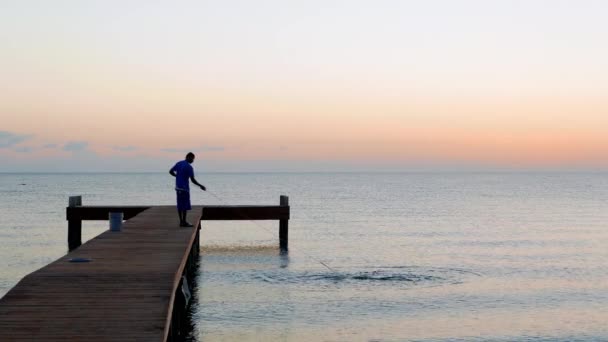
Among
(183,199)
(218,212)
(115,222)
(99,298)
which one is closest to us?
(99,298)

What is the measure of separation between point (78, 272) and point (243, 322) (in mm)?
4213

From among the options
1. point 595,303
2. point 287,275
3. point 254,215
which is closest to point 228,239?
point 254,215

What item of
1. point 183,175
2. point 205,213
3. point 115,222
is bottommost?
point 205,213

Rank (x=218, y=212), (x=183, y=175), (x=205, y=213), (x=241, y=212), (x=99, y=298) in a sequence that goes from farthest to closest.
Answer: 1. (x=218, y=212)
2. (x=205, y=213)
3. (x=241, y=212)
4. (x=183, y=175)
5. (x=99, y=298)

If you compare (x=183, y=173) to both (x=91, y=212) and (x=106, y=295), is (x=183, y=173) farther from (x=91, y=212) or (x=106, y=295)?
(x=91, y=212)

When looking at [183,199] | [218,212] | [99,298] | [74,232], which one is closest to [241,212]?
[218,212]

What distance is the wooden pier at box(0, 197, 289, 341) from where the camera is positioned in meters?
8.35

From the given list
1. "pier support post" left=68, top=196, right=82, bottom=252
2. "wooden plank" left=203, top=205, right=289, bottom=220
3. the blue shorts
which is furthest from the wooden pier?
"pier support post" left=68, top=196, right=82, bottom=252

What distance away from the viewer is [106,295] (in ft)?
33.6

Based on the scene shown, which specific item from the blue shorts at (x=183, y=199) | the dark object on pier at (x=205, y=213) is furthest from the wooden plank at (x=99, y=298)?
the dark object on pier at (x=205, y=213)

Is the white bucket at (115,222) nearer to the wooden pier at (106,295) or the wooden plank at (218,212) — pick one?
the wooden pier at (106,295)

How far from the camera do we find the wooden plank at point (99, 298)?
8305 mm

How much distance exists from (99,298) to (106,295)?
0.22 metres

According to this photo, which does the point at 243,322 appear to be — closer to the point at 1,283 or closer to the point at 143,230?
the point at 143,230
